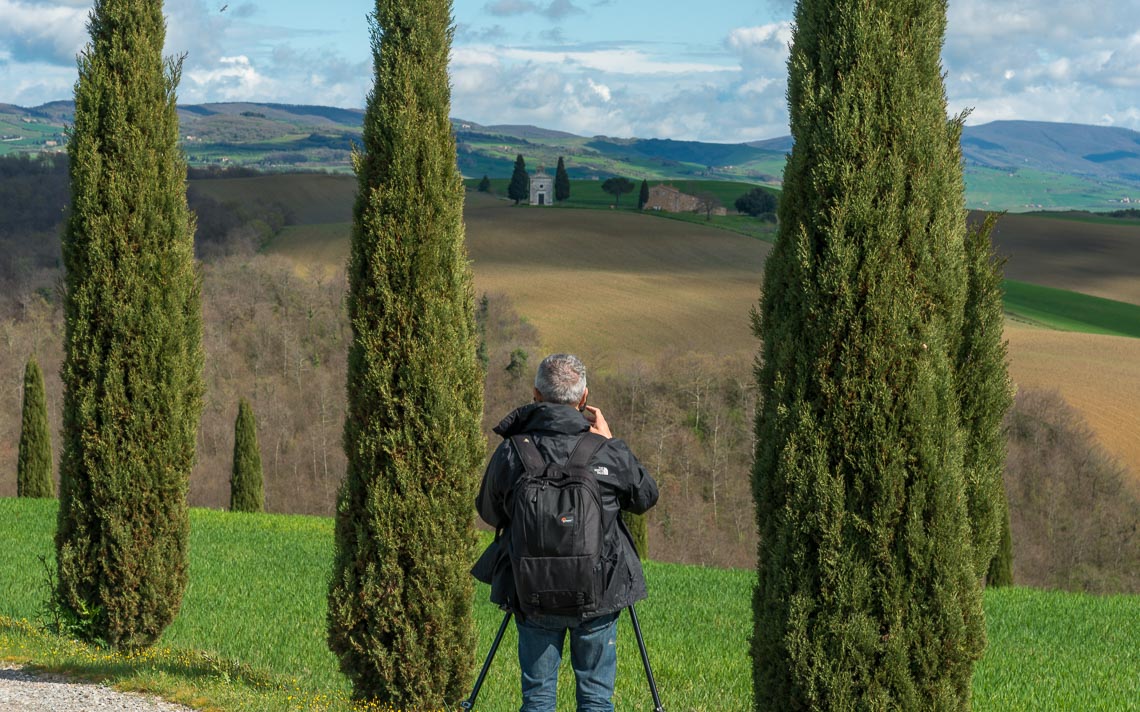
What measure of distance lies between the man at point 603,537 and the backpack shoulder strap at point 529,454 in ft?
0.10

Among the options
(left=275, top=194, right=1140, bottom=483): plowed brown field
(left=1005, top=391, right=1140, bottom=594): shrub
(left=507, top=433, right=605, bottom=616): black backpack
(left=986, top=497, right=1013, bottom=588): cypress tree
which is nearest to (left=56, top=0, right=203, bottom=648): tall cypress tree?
(left=507, top=433, right=605, bottom=616): black backpack

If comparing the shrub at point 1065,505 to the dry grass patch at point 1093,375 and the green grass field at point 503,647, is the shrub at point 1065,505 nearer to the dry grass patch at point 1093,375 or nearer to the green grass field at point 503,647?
the dry grass patch at point 1093,375

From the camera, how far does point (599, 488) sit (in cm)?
538

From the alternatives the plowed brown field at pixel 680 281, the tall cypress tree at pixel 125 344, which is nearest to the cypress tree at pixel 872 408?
the tall cypress tree at pixel 125 344

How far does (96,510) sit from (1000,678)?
8.71m

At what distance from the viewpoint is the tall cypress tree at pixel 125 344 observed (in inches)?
383

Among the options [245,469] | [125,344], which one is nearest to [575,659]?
[125,344]

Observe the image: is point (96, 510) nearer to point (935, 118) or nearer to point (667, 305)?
point (935, 118)

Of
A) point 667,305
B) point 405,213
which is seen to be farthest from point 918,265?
point 667,305

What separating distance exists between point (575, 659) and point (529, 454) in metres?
1.15

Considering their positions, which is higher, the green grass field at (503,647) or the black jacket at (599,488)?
the black jacket at (599,488)

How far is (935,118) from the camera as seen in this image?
575 cm

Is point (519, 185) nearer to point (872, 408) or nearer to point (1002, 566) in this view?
point (1002, 566)

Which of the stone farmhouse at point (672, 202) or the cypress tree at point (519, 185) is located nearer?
the stone farmhouse at point (672, 202)
